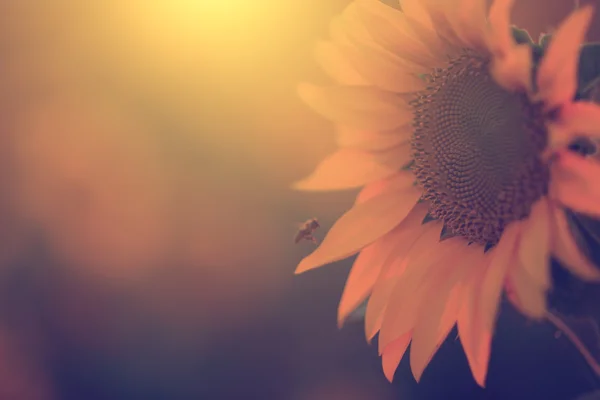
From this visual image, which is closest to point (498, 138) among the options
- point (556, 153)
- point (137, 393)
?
point (556, 153)

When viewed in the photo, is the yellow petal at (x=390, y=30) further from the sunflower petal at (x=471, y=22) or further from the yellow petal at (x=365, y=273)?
the yellow petal at (x=365, y=273)

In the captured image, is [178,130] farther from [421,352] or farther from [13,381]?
[421,352]

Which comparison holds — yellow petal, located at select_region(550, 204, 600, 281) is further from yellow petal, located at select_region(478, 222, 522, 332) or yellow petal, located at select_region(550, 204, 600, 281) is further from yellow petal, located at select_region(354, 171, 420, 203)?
yellow petal, located at select_region(354, 171, 420, 203)

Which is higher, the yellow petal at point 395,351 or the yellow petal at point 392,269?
the yellow petal at point 392,269

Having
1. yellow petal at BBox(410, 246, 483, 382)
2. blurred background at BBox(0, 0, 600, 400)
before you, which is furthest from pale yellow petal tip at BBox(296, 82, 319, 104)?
blurred background at BBox(0, 0, 600, 400)

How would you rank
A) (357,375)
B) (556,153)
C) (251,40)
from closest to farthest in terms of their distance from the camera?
(556,153) → (357,375) → (251,40)

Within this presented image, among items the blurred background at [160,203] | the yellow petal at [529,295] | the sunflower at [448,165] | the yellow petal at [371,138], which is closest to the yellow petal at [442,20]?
the sunflower at [448,165]

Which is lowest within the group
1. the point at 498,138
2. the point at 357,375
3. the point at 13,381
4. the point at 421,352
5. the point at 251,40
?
the point at 357,375
